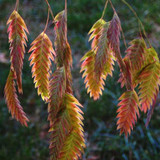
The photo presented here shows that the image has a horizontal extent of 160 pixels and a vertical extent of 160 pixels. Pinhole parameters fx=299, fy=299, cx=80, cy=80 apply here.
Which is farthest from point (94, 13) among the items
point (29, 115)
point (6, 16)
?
point (29, 115)

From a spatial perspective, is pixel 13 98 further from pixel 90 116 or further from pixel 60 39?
pixel 90 116

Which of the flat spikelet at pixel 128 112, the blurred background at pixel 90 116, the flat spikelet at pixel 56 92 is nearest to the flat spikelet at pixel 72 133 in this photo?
the flat spikelet at pixel 56 92

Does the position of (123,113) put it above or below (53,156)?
above

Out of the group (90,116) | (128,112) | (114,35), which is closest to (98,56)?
(114,35)

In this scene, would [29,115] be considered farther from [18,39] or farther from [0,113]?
[18,39]

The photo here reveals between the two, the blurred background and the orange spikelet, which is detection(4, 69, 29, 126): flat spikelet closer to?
the orange spikelet

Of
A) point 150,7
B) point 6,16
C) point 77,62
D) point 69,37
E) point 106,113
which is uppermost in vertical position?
point 6,16
